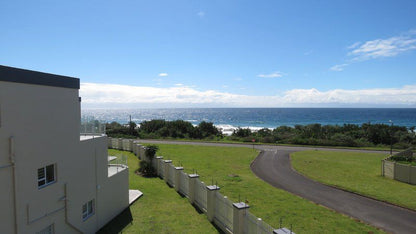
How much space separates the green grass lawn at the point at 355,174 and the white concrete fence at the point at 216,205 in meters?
11.4

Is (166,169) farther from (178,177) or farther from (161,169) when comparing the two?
(178,177)

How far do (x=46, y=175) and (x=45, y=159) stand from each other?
64cm

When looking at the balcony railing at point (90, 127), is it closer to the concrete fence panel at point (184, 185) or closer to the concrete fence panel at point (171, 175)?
the concrete fence panel at point (184, 185)

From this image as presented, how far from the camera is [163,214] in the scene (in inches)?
530

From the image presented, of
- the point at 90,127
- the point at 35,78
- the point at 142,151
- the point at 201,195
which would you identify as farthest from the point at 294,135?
the point at 35,78

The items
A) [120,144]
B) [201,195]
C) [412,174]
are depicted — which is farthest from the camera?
[120,144]

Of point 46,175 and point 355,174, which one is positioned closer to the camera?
point 46,175

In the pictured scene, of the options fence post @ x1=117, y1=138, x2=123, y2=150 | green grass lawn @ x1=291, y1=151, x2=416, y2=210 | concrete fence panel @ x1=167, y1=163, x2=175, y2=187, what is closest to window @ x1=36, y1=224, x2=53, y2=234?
concrete fence panel @ x1=167, y1=163, x2=175, y2=187

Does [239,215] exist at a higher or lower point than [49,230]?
higher

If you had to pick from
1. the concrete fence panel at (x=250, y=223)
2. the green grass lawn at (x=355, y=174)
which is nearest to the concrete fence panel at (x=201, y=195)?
the concrete fence panel at (x=250, y=223)

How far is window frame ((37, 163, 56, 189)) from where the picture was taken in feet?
28.0

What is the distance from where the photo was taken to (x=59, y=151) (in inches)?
364

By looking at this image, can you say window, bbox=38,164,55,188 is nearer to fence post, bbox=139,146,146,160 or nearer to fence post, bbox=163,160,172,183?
fence post, bbox=163,160,172,183

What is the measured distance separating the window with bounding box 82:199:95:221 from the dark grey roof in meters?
5.35
